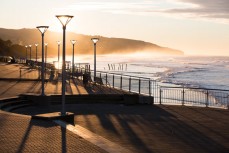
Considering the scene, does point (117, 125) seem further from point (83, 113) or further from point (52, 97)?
point (52, 97)

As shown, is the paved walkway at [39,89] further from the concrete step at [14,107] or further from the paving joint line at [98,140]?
the paving joint line at [98,140]

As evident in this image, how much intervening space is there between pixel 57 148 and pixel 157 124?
636 cm

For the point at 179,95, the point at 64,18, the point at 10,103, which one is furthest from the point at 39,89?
the point at 179,95

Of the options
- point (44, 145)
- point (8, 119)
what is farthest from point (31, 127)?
point (44, 145)

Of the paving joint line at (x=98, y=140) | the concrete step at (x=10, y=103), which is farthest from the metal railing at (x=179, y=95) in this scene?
the paving joint line at (x=98, y=140)

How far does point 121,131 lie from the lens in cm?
1502

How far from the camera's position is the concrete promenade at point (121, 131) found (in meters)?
11.7

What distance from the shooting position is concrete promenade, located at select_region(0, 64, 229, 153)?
461 inches

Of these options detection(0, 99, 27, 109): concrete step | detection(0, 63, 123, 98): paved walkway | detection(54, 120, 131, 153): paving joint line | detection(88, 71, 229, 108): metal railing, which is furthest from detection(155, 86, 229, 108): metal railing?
detection(54, 120, 131, 153): paving joint line

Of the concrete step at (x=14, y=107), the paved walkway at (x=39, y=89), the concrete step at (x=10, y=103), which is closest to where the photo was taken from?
the concrete step at (x=14, y=107)

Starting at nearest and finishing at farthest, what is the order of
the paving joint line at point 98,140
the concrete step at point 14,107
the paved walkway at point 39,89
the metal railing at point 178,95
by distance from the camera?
the paving joint line at point 98,140, the concrete step at point 14,107, the paved walkway at point 39,89, the metal railing at point 178,95

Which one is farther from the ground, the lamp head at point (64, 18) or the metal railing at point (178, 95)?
the lamp head at point (64, 18)

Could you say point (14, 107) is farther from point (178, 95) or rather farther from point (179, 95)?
point (179, 95)

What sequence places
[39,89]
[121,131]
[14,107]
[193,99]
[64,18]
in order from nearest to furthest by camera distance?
[121,131]
[64,18]
[14,107]
[39,89]
[193,99]
